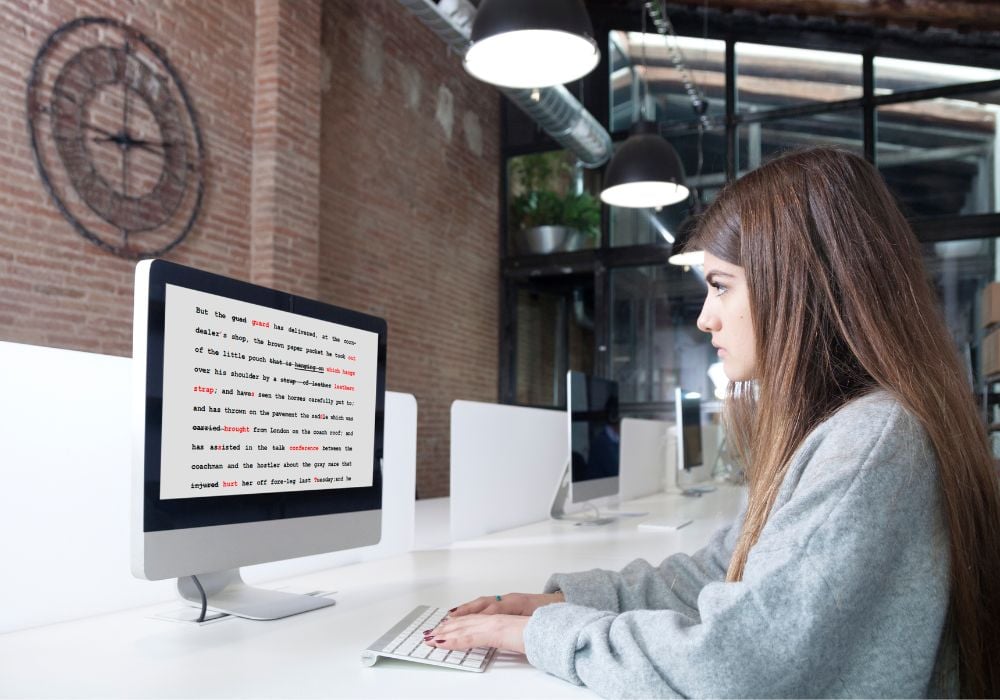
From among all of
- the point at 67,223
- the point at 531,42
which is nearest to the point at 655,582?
the point at 531,42

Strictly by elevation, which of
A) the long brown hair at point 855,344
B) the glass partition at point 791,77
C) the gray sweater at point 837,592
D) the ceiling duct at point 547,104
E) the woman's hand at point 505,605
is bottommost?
the woman's hand at point 505,605

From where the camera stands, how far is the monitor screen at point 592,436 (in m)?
2.75

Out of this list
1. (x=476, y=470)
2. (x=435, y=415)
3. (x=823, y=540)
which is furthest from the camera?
(x=435, y=415)

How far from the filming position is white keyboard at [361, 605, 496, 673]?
3.28ft

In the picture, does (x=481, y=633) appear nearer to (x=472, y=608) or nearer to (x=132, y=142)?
(x=472, y=608)

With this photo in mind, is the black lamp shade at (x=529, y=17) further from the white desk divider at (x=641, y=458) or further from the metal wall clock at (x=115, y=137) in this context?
the metal wall clock at (x=115, y=137)

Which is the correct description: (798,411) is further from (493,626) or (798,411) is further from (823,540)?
(493,626)

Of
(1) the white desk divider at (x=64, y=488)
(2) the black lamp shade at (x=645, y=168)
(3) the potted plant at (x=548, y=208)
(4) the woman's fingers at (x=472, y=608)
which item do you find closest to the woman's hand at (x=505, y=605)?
(4) the woman's fingers at (x=472, y=608)

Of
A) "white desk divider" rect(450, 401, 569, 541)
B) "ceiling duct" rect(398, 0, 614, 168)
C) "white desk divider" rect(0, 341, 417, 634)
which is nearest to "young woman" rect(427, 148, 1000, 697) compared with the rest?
"white desk divider" rect(0, 341, 417, 634)

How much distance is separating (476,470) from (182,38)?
343 centimetres

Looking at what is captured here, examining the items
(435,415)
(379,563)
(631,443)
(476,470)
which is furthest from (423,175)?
(379,563)

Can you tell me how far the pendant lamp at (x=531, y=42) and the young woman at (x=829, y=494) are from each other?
1.92m

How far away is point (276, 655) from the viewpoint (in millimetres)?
1051

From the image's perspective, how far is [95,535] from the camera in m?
1.25
